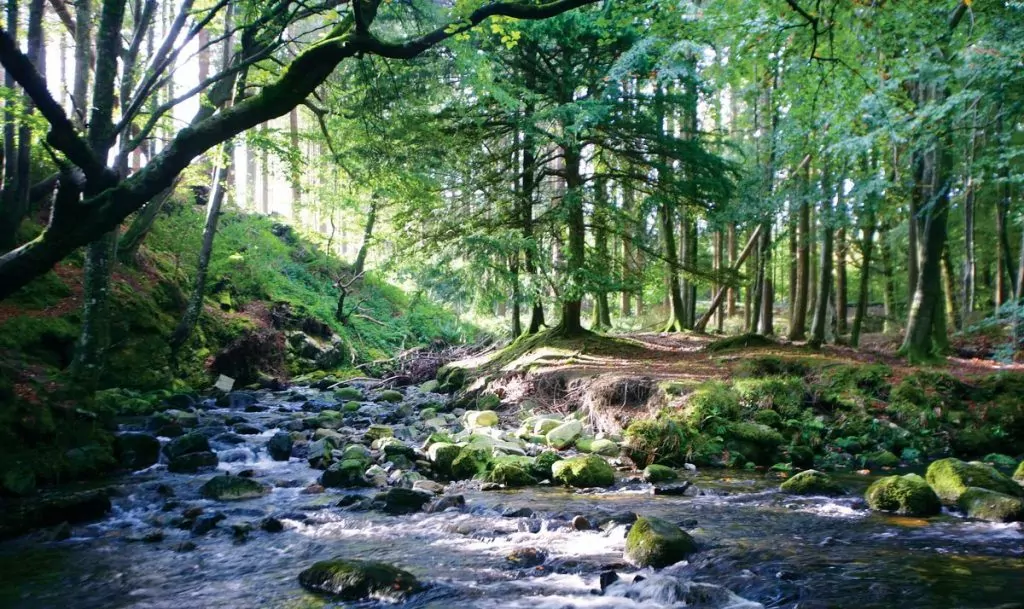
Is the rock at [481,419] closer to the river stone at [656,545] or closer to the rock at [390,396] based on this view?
the rock at [390,396]

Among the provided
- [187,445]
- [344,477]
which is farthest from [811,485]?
[187,445]

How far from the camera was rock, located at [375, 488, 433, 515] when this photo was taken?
7246mm

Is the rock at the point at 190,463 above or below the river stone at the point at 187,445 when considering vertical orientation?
below

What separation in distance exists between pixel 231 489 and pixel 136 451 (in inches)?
89.3

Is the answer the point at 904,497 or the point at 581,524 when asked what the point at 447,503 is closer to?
the point at 581,524

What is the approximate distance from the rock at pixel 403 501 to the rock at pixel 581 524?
1915 mm

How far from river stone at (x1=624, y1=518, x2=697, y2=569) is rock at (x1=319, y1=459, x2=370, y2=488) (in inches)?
158

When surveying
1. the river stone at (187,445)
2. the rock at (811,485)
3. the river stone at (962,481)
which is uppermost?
Answer: the river stone at (187,445)

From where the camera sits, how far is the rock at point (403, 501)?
725 cm

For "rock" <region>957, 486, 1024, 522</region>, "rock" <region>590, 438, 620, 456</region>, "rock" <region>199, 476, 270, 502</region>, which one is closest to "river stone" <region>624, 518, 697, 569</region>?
"rock" <region>957, 486, 1024, 522</region>

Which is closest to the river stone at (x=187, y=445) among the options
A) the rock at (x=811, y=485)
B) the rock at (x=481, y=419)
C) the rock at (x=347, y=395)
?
the rock at (x=481, y=419)

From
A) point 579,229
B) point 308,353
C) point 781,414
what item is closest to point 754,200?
point 579,229

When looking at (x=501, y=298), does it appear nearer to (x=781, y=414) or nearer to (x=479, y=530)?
(x=781, y=414)

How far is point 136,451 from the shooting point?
A: 29.4ft
